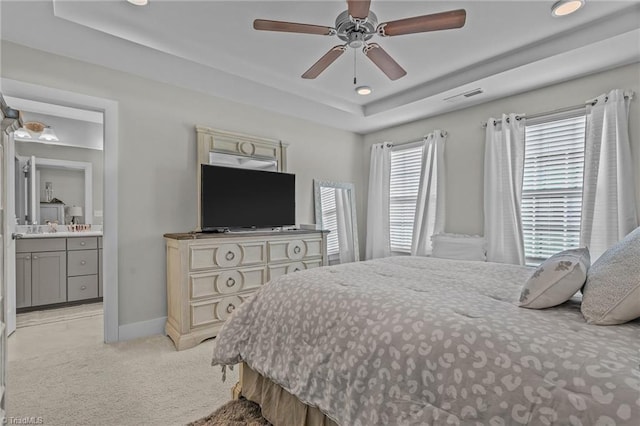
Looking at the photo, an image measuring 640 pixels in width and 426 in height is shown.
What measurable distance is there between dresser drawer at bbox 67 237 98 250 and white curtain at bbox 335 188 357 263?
347 cm

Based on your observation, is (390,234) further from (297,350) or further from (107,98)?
(107,98)

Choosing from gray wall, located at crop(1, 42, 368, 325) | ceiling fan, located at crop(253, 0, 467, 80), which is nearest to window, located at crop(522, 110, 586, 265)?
ceiling fan, located at crop(253, 0, 467, 80)

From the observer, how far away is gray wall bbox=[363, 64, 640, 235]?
10.2 ft

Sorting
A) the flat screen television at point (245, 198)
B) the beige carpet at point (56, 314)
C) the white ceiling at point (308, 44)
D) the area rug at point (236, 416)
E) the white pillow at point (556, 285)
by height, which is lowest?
the beige carpet at point (56, 314)

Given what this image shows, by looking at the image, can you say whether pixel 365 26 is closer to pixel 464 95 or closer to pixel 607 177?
pixel 464 95

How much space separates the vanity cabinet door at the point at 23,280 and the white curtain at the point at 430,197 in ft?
16.1

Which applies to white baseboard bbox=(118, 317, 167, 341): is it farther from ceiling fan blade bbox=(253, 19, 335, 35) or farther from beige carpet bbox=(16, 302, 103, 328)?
ceiling fan blade bbox=(253, 19, 335, 35)

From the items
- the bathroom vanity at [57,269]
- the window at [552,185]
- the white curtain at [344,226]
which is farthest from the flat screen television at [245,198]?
the window at [552,185]

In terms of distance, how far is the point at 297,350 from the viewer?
1528mm

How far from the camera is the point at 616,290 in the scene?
110cm

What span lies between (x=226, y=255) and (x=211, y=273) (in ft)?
0.71

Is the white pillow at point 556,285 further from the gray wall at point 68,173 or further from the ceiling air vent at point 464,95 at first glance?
the gray wall at point 68,173

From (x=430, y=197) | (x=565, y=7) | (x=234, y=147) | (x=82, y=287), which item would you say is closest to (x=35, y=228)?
(x=82, y=287)

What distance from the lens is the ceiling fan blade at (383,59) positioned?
2.15 m
